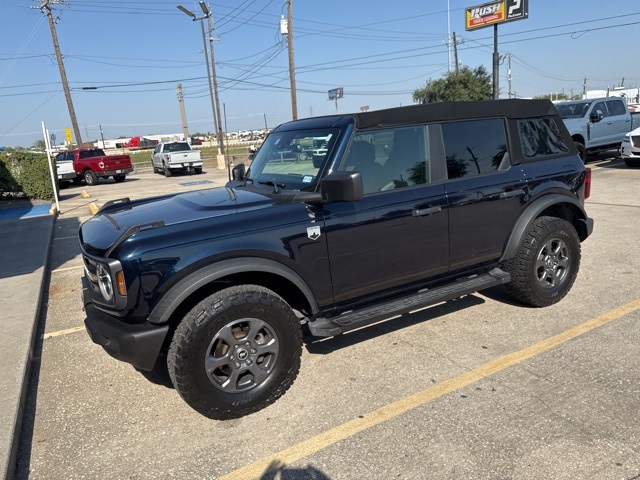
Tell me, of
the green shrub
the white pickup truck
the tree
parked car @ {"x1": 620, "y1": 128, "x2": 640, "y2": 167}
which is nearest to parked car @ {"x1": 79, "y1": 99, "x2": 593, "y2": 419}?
parked car @ {"x1": 620, "y1": 128, "x2": 640, "y2": 167}

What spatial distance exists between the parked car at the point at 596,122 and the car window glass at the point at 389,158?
1234 centimetres

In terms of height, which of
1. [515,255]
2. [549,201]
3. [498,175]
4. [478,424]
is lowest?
[478,424]

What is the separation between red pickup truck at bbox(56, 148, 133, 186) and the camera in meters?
22.8

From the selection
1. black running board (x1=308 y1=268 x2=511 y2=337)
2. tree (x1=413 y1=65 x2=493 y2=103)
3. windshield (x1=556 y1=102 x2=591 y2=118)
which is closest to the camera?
black running board (x1=308 y1=268 x2=511 y2=337)

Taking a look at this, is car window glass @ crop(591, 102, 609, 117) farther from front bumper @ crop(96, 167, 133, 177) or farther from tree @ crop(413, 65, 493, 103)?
tree @ crop(413, 65, 493, 103)

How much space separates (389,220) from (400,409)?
134 centimetres

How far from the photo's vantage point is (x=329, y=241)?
3.33 metres

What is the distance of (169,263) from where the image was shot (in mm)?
2863

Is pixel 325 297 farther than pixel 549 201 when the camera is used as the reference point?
No

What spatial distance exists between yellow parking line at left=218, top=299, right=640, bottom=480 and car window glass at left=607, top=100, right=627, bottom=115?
13804mm

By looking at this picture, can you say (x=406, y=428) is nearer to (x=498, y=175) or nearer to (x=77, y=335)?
(x=498, y=175)

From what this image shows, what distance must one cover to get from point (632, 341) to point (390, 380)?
2035mm

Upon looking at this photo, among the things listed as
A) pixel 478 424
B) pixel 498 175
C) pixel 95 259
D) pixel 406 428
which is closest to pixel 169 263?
pixel 95 259

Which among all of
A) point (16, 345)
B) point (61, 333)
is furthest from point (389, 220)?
point (61, 333)
